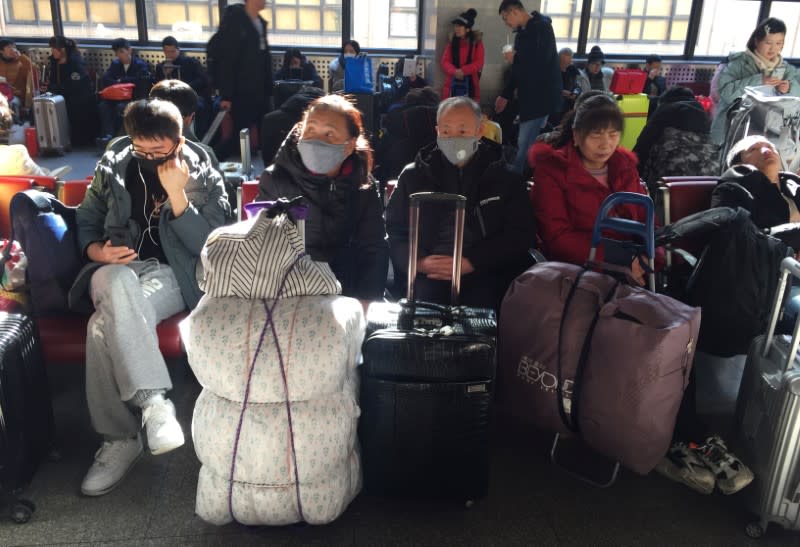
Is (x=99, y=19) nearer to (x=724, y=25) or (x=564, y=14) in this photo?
(x=564, y=14)

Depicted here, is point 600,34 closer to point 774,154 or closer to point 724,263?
point 774,154

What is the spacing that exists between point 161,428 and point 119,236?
0.77 meters

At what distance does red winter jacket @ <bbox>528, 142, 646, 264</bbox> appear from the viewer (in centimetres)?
292

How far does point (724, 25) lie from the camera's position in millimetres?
11359

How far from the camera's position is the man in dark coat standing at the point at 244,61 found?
211 inches

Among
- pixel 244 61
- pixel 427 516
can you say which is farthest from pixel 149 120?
pixel 244 61

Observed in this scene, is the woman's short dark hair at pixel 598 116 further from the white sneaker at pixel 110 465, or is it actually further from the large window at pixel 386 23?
the large window at pixel 386 23

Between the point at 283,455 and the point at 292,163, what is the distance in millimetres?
1242

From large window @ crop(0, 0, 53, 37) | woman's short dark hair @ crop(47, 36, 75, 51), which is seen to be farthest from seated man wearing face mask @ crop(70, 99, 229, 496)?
large window @ crop(0, 0, 53, 37)

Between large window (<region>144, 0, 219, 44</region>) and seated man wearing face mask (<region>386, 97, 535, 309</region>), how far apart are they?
8.69 metres

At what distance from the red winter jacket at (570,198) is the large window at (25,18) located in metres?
9.86

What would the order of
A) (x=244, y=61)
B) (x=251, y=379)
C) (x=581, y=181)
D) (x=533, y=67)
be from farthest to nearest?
(x=533, y=67)
(x=244, y=61)
(x=581, y=181)
(x=251, y=379)

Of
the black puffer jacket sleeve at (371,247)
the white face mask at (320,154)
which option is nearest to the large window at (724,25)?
the black puffer jacket sleeve at (371,247)

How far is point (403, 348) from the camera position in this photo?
6.61 feet
